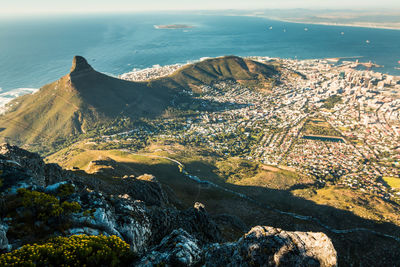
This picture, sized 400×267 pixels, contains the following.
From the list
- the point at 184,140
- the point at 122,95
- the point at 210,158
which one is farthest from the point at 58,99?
the point at 210,158

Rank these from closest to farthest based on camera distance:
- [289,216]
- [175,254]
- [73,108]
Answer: [175,254], [289,216], [73,108]

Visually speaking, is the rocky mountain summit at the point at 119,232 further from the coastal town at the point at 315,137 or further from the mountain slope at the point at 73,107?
the mountain slope at the point at 73,107

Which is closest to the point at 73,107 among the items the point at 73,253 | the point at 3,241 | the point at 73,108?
the point at 73,108

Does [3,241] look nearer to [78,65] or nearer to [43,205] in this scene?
[43,205]

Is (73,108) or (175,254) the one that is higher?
(175,254)

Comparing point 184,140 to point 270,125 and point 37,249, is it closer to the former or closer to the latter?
point 270,125

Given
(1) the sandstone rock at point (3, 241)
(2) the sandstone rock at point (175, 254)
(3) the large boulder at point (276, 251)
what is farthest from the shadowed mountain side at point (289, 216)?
(1) the sandstone rock at point (3, 241)

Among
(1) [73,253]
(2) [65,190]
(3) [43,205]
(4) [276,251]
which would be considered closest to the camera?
(1) [73,253]

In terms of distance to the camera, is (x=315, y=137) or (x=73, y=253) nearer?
(x=73, y=253)

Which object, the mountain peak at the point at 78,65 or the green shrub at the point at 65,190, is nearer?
the green shrub at the point at 65,190
